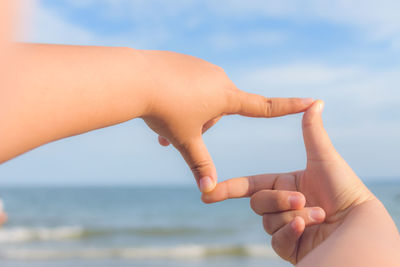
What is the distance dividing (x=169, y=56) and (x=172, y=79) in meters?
0.08

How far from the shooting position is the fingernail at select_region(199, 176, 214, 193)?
1213mm

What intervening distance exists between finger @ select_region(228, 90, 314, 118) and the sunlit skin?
0.27ft

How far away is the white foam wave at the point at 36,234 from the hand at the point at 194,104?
29.1 feet

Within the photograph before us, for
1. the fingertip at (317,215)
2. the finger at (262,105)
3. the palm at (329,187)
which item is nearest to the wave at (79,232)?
the palm at (329,187)

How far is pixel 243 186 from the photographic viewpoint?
4.76 ft

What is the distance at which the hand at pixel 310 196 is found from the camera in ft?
4.26

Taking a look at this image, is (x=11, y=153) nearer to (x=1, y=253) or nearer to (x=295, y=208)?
(x=295, y=208)

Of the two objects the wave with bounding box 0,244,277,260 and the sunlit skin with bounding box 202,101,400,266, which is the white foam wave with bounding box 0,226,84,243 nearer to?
the wave with bounding box 0,244,277,260

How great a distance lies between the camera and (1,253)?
7461 millimetres

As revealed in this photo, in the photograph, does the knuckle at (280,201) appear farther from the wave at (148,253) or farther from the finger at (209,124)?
the wave at (148,253)

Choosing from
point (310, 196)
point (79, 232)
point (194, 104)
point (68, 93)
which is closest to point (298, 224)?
point (310, 196)

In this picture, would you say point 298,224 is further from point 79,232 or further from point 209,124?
point 79,232

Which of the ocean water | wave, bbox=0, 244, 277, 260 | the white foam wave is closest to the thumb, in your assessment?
the ocean water

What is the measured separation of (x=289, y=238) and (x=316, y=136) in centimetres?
35
